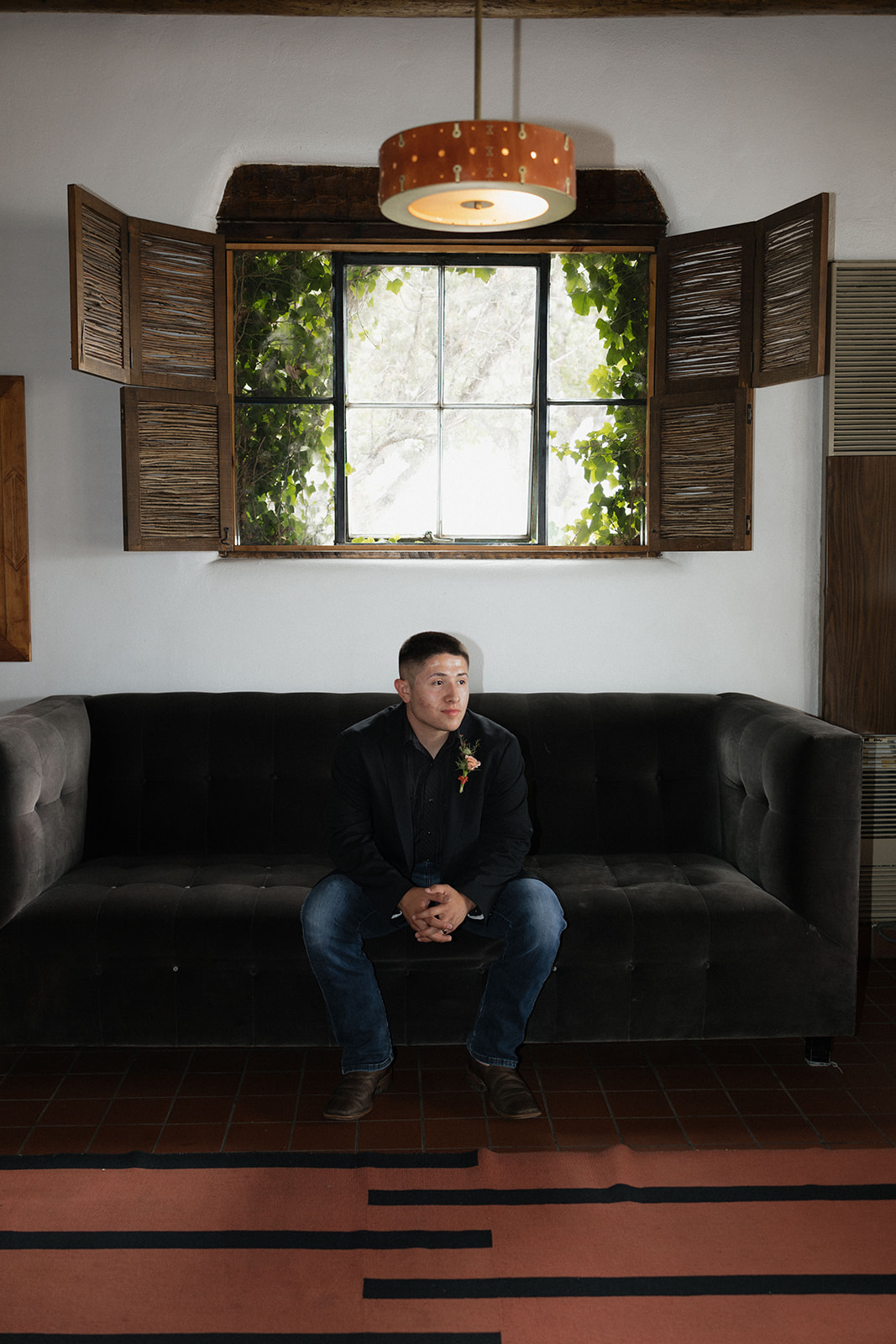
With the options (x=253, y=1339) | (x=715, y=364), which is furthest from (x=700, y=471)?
(x=253, y=1339)

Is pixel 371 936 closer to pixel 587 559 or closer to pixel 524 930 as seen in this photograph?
pixel 524 930

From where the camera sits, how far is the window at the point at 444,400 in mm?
3611

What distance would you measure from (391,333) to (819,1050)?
256 centimetres

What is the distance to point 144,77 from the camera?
3.43 m

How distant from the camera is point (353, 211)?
348 cm

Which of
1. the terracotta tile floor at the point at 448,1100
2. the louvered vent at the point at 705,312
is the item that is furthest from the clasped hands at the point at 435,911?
the louvered vent at the point at 705,312

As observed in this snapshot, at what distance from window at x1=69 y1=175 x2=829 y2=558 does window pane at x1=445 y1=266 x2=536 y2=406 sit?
0.04 meters

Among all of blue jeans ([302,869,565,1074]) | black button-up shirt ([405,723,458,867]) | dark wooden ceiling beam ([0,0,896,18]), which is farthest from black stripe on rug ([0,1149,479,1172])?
dark wooden ceiling beam ([0,0,896,18])

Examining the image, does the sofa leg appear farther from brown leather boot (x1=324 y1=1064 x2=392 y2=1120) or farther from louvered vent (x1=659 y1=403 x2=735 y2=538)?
louvered vent (x1=659 y1=403 x2=735 y2=538)

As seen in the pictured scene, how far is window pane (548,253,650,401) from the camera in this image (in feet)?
11.9

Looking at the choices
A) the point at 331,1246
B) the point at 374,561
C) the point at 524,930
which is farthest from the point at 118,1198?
the point at 374,561

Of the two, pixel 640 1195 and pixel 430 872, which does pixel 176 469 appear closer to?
pixel 430 872

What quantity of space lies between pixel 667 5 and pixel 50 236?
6.90 ft

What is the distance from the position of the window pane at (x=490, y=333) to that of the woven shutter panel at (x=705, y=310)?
0.44 meters
